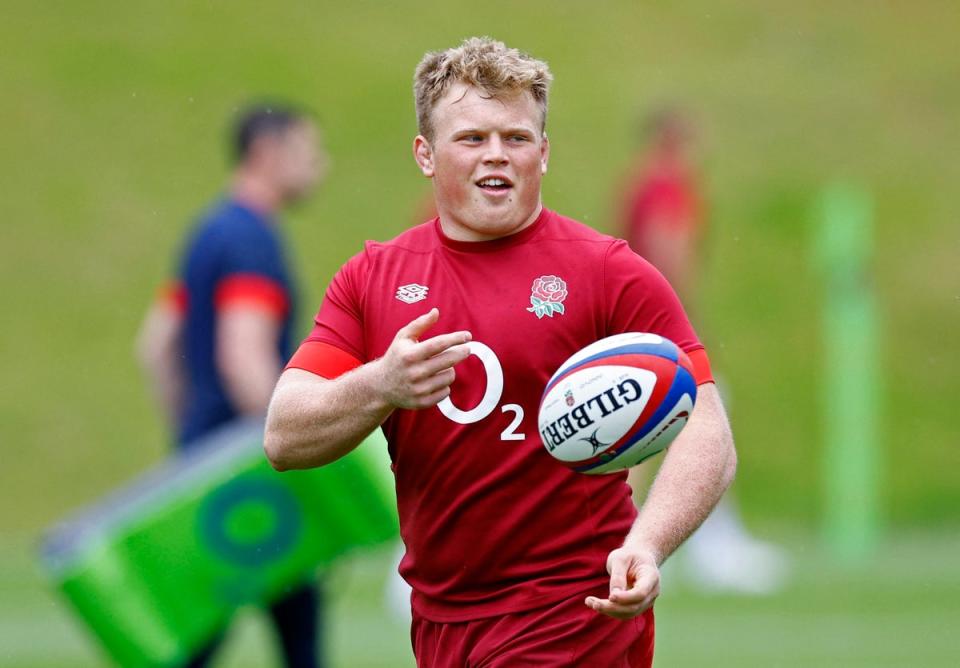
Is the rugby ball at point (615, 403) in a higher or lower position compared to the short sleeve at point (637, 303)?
lower

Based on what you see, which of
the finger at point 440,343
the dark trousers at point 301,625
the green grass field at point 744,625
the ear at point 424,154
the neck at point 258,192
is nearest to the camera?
the finger at point 440,343

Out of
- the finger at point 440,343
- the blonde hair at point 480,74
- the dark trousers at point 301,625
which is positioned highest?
the blonde hair at point 480,74

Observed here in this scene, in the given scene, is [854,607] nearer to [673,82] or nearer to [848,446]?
[848,446]

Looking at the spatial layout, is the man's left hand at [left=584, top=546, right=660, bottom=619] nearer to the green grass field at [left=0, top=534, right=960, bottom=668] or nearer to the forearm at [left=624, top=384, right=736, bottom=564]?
the forearm at [left=624, top=384, right=736, bottom=564]

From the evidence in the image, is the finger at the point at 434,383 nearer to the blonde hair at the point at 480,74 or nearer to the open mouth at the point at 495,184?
the open mouth at the point at 495,184

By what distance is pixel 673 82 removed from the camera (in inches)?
937

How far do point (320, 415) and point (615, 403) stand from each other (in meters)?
0.68

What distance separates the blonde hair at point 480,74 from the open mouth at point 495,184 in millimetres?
169

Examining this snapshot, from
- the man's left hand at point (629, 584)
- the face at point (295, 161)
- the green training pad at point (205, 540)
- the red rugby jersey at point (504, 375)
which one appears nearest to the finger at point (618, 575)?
the man's left hand at point (629, 584)

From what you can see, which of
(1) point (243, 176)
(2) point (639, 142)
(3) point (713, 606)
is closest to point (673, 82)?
(2) point (639, 142)

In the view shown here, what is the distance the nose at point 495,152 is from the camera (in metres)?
4.19

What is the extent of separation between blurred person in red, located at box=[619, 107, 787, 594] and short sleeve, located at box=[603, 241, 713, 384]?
7.09 m

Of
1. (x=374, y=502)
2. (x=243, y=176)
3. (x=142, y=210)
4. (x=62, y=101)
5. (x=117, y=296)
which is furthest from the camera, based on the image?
(x=62, y=101)

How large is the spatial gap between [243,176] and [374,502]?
1782 mm
